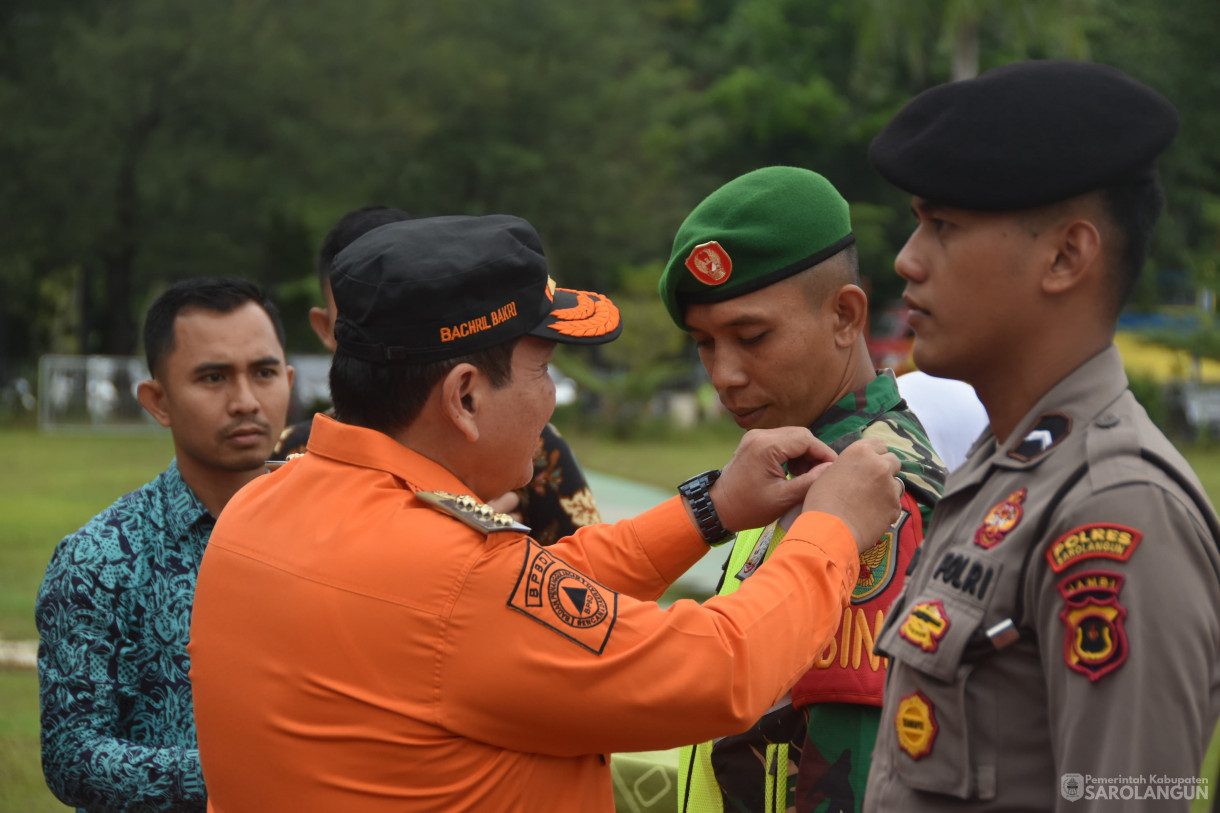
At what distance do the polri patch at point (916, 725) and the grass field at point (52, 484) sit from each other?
5252mm

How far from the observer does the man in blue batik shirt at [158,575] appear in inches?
117

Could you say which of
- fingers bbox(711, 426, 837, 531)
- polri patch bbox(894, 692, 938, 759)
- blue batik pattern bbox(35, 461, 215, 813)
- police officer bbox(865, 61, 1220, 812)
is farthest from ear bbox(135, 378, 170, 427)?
polri patch bbox(894, 692, 938, 759)

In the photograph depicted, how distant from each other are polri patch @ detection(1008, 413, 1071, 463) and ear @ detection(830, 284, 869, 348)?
0.91 meters

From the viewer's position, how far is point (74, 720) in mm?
3031

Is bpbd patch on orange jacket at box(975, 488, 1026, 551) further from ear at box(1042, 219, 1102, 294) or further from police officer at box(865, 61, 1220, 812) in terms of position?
ear at box(1042, 219, 1102, 294)

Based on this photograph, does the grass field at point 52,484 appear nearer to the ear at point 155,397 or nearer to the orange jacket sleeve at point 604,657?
the ear at point 155,397

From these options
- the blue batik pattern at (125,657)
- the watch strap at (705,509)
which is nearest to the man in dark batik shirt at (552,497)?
the blue batik pattern at (125,657)

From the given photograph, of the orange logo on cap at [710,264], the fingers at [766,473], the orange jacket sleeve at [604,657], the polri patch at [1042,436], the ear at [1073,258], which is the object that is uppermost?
the ear at [1073,258]

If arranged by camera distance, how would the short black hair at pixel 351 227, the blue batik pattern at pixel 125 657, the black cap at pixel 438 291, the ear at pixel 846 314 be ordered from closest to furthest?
1. the black cap at pixel 438 291
2. the ear at pixel 846 314
3. the blue batik pattern at pixel 125 657
4. the short black hair at pixel 351 227

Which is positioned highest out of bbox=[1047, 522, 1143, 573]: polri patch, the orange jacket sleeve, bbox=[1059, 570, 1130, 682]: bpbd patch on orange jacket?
bbox=[1047, 522, 1143, 573]: polri patch

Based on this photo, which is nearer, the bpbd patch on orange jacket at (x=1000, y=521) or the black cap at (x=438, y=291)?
the bpbd patch on orange jacket at (x=1000, y=521)

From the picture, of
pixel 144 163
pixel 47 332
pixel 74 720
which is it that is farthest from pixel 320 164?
pixel 74 720

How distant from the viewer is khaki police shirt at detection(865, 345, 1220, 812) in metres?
1.54

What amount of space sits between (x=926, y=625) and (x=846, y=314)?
3.53 ft
